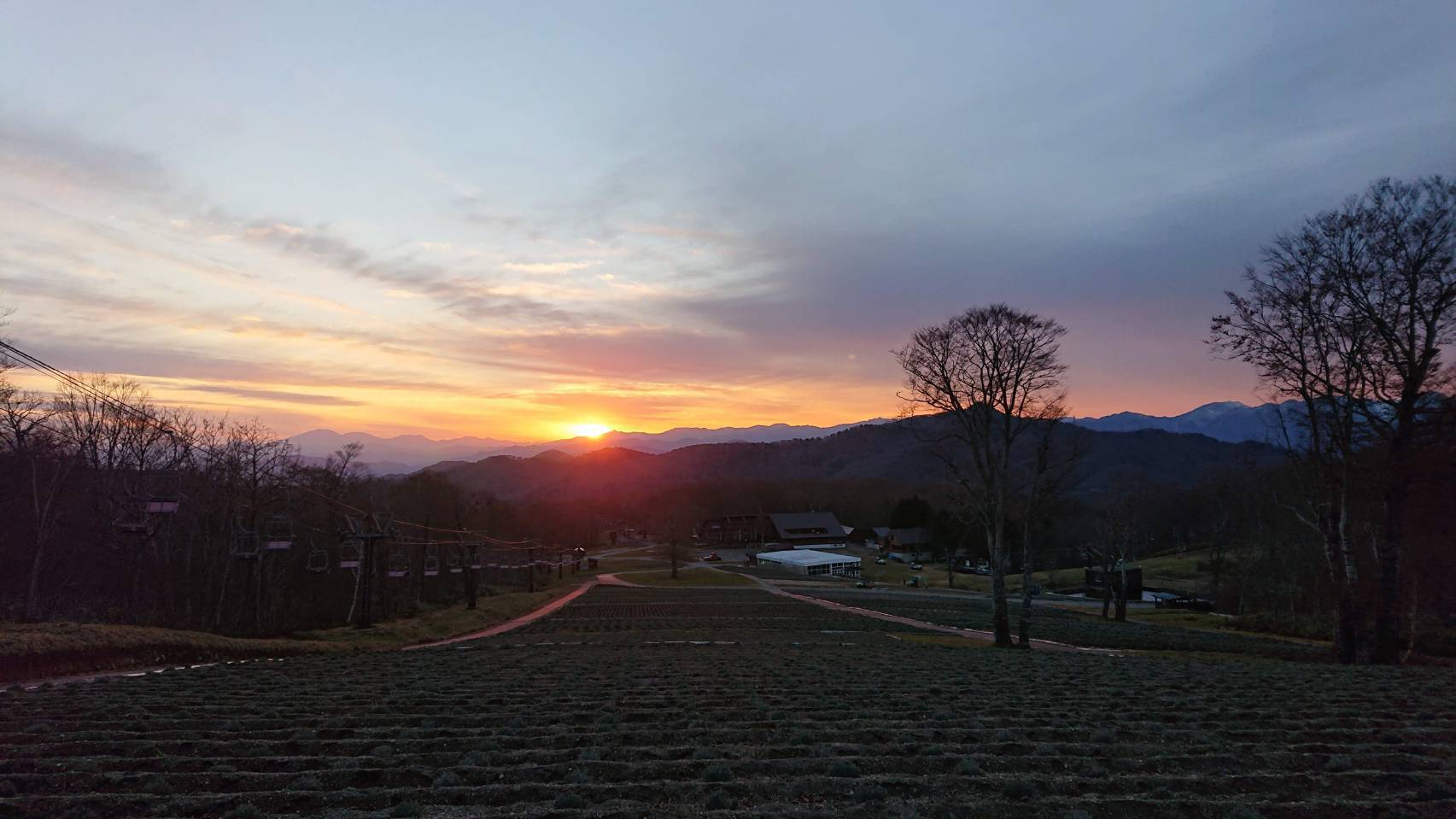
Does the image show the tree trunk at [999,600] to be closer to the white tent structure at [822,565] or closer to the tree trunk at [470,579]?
the tree trunk at [470,579]

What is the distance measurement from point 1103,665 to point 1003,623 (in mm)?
8087

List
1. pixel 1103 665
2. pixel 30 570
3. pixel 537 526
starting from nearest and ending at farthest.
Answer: pixel 1103 665 < pixel 30 570 < pixel 537 526

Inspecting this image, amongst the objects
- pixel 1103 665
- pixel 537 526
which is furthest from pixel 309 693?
pixel 537 526

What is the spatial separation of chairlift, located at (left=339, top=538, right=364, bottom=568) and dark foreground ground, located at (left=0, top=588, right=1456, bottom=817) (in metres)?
22.1

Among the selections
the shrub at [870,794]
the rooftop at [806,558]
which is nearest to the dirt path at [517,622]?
the shrub at [870,794]

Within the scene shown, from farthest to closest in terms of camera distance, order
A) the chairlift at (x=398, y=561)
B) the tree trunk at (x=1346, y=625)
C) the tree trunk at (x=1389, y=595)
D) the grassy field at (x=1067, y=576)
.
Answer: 1. the grassy field at (x=1067, y=576)
2. the chairlift at (x=398, y=561)
3. the tree trunk at (x=1346, y=625)
4. the tree trunk at (x=1389, y=595)

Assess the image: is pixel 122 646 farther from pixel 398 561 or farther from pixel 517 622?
pixel 398 561

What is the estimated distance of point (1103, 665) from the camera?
61.2ft

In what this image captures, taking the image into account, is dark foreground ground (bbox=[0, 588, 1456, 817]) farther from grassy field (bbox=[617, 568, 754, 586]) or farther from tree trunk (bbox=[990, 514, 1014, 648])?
grassy field (bbox=[617, 568, 754, 586])

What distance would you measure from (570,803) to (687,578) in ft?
270

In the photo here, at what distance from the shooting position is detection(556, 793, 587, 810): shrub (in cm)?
613

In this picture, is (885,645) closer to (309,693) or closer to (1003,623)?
(1003,623)

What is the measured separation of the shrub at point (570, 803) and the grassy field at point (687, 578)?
7537 centimetres

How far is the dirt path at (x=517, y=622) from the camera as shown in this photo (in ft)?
112
